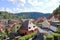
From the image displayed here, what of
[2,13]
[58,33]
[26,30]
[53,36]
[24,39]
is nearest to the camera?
[53,36]

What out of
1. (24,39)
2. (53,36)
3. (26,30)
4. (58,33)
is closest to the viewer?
(53,36)

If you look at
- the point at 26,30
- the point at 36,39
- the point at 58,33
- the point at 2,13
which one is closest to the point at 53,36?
the point at 58,33

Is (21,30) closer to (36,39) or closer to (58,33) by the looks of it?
(36,39)

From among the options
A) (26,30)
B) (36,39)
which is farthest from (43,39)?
(26,30)

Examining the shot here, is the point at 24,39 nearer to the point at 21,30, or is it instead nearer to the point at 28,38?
the point at 28,38

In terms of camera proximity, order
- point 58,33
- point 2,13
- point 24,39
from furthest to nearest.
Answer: point 2,13 < point 24,39 < point 58,33

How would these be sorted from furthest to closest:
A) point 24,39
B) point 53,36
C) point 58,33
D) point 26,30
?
point 26,30, point 24,39, point 58,33, point 53,36

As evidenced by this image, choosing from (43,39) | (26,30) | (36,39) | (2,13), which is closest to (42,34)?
(43,39)

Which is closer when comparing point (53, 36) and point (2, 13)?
point (53, 36)

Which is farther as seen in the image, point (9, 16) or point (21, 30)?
point (9, 16)
